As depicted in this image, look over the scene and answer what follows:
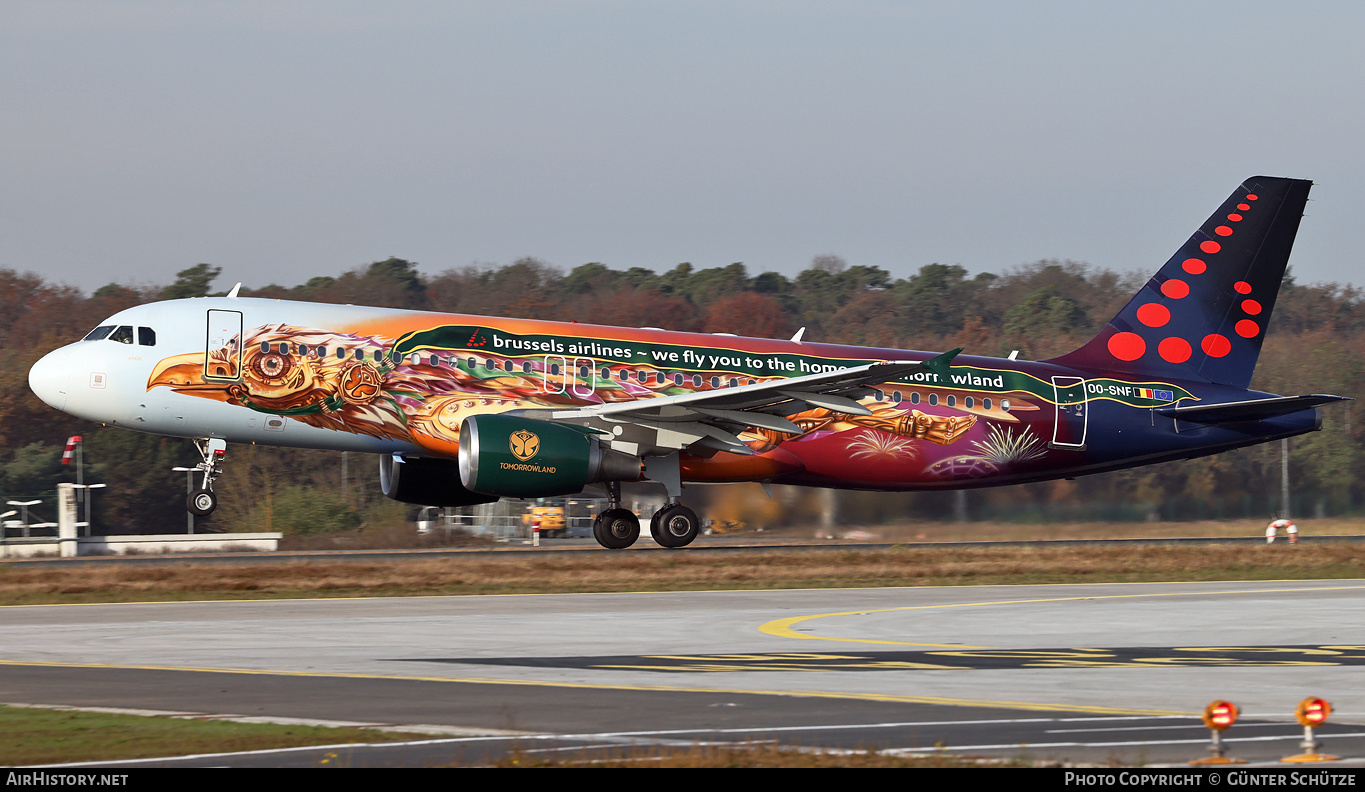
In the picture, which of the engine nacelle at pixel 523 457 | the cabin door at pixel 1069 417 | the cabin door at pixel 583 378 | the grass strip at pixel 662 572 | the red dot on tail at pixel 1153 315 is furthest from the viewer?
the red dot on tail at pixel 1153 315

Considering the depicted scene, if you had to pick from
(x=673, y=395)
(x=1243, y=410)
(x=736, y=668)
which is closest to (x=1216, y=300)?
(x=1243, y=410)

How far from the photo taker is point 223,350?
26703 millimetres

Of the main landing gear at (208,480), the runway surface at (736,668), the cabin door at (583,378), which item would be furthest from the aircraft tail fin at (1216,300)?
the main landing gear at (208,480)

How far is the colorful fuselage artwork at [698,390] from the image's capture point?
26.9 metres

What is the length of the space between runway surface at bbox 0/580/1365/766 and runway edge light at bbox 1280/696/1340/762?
0.83ft

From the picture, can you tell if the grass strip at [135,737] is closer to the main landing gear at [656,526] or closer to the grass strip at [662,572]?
the grass strip at [662,572]

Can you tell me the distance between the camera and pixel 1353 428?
44.5 m

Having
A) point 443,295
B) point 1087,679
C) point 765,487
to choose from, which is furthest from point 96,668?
point 443,295

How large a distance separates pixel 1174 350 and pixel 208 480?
68.8ft

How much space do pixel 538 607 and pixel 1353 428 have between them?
110ft

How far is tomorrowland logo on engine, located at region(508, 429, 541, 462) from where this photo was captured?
25953mm

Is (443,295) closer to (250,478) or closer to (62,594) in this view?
(250,478)

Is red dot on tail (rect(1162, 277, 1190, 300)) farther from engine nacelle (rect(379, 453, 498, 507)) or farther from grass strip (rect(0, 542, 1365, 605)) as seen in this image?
engine nacelle (rect(379, 453, 498, 507))

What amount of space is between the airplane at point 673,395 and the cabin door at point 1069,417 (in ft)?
0.12
